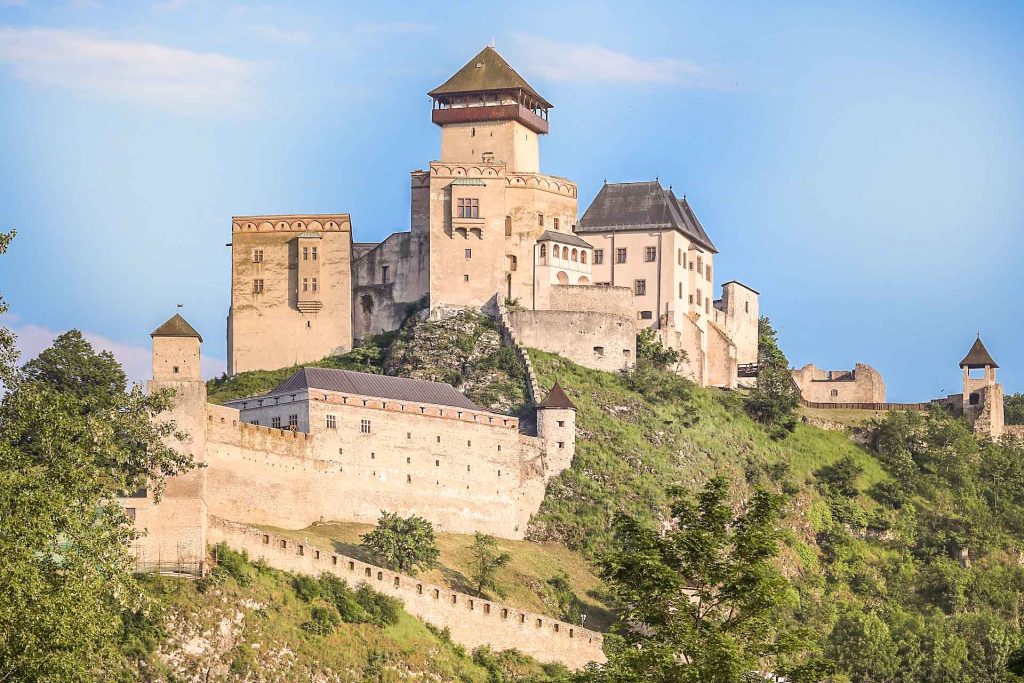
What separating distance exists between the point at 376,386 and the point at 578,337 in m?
18.2

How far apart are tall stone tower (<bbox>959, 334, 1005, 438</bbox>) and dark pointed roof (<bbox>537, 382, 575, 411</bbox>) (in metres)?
28.5

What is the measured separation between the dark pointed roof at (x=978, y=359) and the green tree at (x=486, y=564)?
130 ft

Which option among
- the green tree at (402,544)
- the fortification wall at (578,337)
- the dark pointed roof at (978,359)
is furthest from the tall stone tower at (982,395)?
the green tree at (402,544)

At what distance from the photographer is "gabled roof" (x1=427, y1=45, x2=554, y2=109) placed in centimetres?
10606

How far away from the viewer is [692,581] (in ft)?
174

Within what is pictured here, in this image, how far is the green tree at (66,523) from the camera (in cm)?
4622

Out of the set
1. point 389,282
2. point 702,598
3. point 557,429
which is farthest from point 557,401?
point 702,598

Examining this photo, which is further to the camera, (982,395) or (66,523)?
(982,395)

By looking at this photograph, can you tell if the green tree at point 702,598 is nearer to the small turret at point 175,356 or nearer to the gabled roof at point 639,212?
the small turret at point 175,356

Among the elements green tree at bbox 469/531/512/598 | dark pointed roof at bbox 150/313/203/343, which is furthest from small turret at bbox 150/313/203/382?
green tree at bbox 469/531/512/598

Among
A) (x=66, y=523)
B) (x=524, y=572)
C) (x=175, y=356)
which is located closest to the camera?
(x=66, y=523)

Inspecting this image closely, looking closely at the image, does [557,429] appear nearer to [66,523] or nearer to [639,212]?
[639,212]

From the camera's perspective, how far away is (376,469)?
263 feet

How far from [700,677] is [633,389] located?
5004cm
